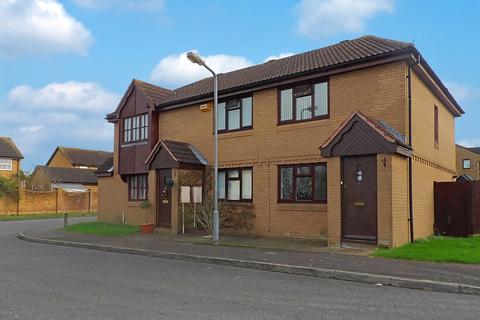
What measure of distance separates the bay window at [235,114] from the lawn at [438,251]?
7.71 metres

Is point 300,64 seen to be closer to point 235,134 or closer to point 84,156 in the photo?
point 235,134

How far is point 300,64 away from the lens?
17.7m

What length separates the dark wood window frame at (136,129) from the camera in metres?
22.2

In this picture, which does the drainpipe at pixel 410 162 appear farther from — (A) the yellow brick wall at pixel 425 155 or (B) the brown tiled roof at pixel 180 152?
(B) the brown tiled roof at pixel 180 152

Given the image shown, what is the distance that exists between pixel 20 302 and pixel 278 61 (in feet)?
51.9

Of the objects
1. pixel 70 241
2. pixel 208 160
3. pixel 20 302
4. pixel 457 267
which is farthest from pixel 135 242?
pixel 457 267

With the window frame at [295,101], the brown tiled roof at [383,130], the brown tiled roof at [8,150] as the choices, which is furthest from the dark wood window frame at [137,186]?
the brown tiled roof at [8,150]

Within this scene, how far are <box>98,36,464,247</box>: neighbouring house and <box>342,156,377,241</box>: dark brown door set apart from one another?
0.03 metres

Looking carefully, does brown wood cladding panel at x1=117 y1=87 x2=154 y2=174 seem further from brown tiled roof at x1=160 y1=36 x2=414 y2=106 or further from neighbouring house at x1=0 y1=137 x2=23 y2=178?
neighbouring house at x1=0 y1=137 x2=23 y2=178

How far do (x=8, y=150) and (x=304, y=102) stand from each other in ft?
160

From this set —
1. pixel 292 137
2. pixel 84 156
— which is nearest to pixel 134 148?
pixel 292 137

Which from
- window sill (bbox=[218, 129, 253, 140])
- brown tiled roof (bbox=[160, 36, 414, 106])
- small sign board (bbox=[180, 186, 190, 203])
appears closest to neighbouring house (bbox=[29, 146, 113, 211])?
brown tiled roof (bbox=[160, 36, 414, 106])

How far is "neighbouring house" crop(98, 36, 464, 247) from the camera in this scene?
44.5 ft

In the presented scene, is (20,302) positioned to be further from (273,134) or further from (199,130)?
(199,130)
